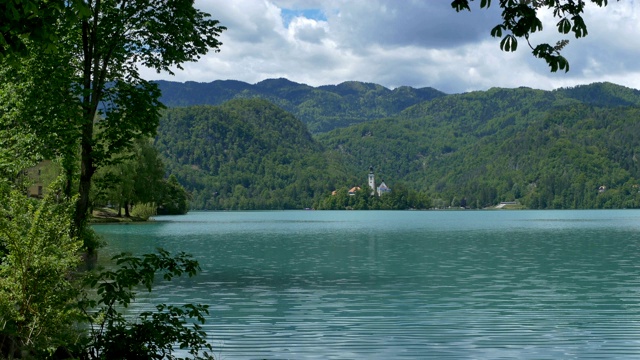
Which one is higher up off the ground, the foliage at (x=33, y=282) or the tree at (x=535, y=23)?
the tree at (x=535, y=23)

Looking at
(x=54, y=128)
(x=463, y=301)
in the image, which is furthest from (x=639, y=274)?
(x=54, y=128)

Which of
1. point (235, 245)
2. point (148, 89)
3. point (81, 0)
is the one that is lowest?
point (235, 245)

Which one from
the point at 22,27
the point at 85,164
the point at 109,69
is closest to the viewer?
the point at 22,27

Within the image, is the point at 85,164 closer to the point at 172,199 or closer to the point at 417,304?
the point at 417,304

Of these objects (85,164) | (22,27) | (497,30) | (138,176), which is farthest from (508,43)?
(138,176)

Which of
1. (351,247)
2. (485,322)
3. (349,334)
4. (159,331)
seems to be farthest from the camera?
(351,247)

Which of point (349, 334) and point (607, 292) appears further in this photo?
point (607, 292)

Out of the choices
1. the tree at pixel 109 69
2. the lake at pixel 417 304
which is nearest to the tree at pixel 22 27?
the lake at pixel 417 304

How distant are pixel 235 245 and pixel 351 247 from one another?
32.4 ft

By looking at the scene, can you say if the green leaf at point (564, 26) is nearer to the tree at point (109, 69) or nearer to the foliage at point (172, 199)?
the tree at point (109, 69)

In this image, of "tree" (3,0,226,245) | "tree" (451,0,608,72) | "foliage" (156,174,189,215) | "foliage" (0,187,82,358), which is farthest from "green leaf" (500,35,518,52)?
"foliage" (156,174,189,215)

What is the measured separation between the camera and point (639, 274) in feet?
110

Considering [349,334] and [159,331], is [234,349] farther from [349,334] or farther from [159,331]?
[159,331]

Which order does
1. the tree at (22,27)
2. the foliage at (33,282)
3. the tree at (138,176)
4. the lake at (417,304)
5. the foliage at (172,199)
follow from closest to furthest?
the tree at (22,27) → the foliage at (33,282) → the lake at (417,304) → the tree at (138,176) → the foliage at (172,199)
